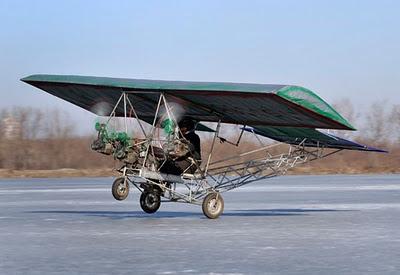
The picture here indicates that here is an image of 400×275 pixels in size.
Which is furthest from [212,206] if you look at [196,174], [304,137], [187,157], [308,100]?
[308,100]

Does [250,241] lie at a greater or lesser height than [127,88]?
lesser

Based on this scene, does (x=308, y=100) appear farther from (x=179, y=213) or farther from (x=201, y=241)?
(x=179, y=213)

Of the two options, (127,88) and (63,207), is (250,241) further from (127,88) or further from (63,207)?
(63,207)

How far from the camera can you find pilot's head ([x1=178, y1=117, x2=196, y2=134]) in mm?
16172

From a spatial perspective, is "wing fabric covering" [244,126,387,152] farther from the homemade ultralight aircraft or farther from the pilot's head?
the pilot's head

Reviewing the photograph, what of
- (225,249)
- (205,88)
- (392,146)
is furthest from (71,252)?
(392,146)

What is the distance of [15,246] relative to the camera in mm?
11438

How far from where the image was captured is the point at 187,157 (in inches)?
631

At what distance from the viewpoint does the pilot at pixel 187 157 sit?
629 inches

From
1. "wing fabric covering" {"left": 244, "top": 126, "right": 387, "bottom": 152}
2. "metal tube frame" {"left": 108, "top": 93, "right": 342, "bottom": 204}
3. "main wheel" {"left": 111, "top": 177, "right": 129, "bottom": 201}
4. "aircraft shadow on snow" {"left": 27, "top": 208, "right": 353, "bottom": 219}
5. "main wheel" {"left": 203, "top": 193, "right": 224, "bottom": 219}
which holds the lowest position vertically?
"aircraft shadow on snow" {"left": 27, "top": 208, "right": 353, "bottom": 219}

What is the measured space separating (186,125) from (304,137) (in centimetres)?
323

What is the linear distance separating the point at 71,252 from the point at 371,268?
150 inches

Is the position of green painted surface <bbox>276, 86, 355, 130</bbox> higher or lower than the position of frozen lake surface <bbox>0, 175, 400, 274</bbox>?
higher

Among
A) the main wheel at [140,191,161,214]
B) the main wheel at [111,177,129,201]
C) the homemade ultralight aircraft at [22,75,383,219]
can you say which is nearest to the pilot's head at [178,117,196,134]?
the homemade ultralight aircraft at [22,75,383,219]
